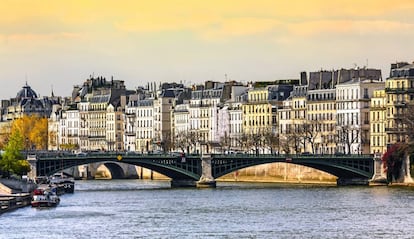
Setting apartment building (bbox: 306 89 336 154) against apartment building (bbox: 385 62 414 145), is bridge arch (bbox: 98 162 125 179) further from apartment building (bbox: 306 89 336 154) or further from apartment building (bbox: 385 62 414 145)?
apartment building (bbox: 385 62 414 145)

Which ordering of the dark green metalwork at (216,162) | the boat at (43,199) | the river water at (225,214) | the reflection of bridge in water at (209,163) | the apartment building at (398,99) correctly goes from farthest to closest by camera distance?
the apartment building at (398,99) → the reflection of bridge in water at (209,163) → the dark green metalwork at (216,162) → the boat at (43,199) → the river water at (225,214)

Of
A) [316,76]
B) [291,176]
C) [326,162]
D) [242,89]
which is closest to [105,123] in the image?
[242,89]

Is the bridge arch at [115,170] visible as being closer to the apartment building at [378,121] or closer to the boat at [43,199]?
the apartment building at [378,121]

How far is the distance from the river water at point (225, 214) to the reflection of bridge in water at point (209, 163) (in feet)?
10.1

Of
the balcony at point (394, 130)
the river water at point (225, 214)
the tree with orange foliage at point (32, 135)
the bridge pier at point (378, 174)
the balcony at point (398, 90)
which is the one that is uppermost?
the balcony at point (398, 90)

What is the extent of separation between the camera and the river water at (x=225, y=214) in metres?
82.3

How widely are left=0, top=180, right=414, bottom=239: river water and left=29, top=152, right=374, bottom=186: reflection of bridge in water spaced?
3.09 m

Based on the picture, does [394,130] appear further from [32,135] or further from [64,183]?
[32,135]

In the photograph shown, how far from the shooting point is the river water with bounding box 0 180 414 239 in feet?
270

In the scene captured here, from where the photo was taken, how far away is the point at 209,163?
409 feet

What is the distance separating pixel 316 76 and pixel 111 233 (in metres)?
70.2

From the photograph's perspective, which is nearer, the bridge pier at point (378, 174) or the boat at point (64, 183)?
the boat at point (64, 183)

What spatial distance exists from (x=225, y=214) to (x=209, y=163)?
101ft

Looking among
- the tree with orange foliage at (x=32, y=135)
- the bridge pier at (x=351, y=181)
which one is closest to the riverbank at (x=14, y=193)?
the bridge pier at (x=351, y=181)
